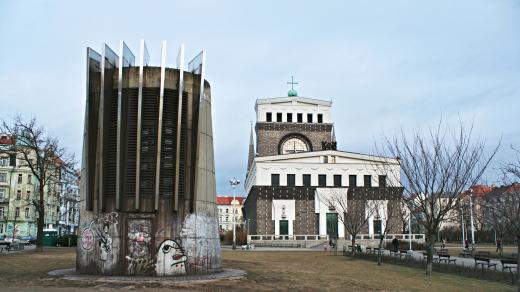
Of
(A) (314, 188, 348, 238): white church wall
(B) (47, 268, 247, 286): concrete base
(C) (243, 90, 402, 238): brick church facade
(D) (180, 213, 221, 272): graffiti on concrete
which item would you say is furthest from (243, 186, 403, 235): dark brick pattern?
(B) (47, 268, 247, 286): concrete base

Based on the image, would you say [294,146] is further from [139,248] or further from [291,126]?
[139,248]

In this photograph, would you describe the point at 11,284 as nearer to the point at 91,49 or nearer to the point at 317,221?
the point at 91,49

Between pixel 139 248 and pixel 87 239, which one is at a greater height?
pixel 87 239

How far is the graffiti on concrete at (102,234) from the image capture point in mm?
17984

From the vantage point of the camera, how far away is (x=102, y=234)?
59.4 feet

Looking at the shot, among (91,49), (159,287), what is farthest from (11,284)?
(91,49)

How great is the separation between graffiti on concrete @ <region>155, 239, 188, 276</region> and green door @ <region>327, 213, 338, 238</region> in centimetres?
5767

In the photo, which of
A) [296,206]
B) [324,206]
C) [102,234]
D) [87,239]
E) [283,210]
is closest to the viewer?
[102,234]

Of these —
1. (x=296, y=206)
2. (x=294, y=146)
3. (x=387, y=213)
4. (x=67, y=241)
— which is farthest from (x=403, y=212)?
(x=294, y=146)

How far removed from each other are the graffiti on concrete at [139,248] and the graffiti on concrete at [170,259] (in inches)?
12.5

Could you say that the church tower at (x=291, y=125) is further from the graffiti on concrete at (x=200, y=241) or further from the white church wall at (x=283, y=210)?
the graffiti on concrete at (x=200, y=241)

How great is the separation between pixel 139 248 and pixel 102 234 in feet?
4.82

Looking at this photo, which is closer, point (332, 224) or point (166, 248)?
point (166, 248)

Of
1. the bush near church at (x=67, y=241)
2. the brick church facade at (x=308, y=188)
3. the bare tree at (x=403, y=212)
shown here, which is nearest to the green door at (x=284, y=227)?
the brick church facade at (x=308, y=188)
